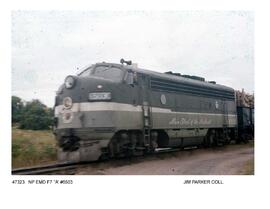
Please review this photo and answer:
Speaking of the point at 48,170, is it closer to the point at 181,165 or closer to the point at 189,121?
the point at 181,165

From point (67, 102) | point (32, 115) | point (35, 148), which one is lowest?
point (35, 148)

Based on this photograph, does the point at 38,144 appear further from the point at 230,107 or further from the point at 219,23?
the point at 230,107

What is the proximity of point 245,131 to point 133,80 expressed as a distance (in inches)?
207

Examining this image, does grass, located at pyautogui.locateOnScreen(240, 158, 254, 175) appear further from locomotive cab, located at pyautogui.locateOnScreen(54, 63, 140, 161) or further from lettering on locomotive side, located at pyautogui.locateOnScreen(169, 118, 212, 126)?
locomotive cab, located at pyautogui.locateOnScreen(54, 63, 140, 161)

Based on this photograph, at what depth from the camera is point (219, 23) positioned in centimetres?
890

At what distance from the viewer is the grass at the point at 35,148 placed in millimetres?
8703

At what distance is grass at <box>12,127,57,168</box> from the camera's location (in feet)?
28.6

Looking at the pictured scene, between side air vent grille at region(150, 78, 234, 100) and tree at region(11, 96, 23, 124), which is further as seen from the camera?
side air vent grille at region(150, 78, 234, 100)

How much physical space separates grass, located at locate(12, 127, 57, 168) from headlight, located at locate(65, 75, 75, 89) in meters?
1.22

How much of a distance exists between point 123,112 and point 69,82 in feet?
4.12

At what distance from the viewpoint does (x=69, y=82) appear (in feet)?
28.8
